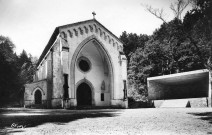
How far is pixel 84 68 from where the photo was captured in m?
24.6

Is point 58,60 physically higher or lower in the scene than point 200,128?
higher

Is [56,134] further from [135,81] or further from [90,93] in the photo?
[135,81]

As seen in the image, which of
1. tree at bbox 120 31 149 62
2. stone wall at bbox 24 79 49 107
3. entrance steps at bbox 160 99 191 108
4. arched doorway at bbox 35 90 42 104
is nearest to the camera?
entrance steps at bbox 160 99 191 108

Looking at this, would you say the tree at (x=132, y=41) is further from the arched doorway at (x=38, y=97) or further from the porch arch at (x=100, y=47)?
the arched doorway at (x=38, y=97)

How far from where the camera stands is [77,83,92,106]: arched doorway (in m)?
24.2

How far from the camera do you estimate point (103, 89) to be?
83.0ft

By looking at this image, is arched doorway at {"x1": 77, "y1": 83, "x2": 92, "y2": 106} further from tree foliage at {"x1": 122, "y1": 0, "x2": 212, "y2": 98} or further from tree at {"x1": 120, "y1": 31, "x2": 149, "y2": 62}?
tree at {"x1": 120, "y1": 31, "x2": 149, "y2": 62}

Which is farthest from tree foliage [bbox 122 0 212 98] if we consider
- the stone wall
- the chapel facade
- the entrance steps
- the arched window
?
the arched window

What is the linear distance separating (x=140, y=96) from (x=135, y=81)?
10.3ft

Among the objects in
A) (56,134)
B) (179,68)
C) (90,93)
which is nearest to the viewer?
(56,134)

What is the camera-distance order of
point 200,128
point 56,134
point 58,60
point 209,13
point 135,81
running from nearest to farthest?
point 56,134 → point 200,128 → point 209,13 → point 58,60 → point 135,81

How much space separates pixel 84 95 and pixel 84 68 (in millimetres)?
3213

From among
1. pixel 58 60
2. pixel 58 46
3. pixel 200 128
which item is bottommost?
pixel 200 128

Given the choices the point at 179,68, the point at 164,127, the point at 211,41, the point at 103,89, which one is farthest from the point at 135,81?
the point at 164,127
